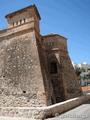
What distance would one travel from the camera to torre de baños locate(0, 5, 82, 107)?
8203 mm

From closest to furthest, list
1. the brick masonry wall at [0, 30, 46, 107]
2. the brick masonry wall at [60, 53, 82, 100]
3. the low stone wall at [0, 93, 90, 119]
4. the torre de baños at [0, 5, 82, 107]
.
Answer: the low stone wall at [0, 93, 90, 119]
the brick masonry wall at [0, 30, 46, 107]
the torre de baños at [0, 5, 82, 107]
the brick masonry wall at [60, 53, 82, 100]

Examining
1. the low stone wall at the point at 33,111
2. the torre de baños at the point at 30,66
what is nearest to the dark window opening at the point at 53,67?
the torre de baños at the point at 30,66

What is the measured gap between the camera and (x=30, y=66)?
8789 mm

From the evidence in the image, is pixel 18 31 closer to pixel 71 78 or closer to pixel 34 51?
pixel 34 51

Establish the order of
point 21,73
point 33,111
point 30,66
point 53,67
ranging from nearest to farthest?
1. point 33,111
2. point 30,66
3. point 21,73
4. point 53,67

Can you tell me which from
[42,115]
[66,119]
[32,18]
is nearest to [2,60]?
[32,18]

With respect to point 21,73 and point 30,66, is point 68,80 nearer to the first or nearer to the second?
point 30,66

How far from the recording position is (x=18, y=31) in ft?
34.3

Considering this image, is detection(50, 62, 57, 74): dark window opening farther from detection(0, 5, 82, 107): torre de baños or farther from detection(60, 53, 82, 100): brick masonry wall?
detection(60, 53, 82, 100): brick masonry wall

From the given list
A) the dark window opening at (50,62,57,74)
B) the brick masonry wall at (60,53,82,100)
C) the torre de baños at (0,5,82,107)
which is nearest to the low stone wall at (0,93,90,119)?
the torre de baños at (0,5,82,107)

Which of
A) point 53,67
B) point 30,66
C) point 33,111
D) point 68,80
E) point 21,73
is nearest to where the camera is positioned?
point 33,111

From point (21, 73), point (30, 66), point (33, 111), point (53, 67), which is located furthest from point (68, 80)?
point (33, 111)

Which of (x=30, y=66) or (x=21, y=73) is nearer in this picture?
(x=30, y=66)

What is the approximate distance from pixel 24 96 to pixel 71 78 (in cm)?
594
